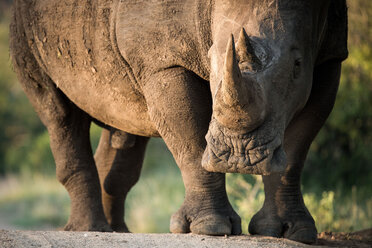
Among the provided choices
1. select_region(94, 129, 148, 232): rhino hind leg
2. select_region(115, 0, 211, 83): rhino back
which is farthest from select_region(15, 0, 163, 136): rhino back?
select_region(94, 129, 148, 232): rhino hind leg

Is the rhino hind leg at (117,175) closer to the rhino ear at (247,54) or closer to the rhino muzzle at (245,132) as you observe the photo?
the rhino muzzle at (245,132)

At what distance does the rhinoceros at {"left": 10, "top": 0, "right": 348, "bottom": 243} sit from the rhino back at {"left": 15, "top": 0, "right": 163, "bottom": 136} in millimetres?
10

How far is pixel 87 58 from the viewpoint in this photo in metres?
5.51

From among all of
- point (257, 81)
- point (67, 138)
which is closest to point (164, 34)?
point (257, 81)

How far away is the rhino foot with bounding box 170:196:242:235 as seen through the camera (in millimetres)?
4797

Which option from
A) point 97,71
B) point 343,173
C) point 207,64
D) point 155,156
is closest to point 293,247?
point 207,64

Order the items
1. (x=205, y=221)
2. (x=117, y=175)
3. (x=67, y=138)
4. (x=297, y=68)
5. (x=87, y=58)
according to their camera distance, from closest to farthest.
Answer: (x=297, y=68) → (x=205, y=221) → (x=87, y=58) → (x=67, y=138) → (x=117, y=175)

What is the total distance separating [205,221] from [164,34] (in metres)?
1.22

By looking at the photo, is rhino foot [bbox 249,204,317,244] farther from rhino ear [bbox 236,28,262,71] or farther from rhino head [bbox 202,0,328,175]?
rhino ear [bbox 236,28,262,71]

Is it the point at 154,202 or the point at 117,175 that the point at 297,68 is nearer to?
the point at 117,175

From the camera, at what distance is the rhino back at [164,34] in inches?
188

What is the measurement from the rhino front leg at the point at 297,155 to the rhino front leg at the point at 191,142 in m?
0.47

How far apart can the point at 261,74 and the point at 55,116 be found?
2650mm

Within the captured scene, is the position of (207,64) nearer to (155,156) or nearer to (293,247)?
(293,247)
